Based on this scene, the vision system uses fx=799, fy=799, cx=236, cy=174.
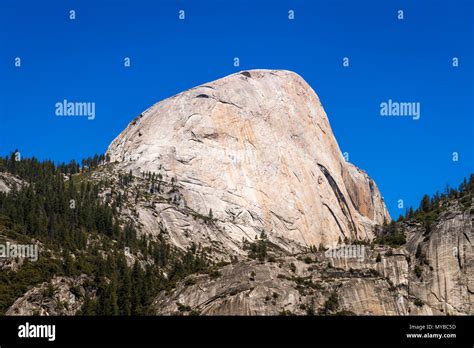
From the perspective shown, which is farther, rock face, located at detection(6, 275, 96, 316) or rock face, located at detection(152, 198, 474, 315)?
rock face, located at detection(6, 275, 96, 316)

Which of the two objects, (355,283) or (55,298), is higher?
(55,298)

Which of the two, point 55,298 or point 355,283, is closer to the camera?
point 355,283

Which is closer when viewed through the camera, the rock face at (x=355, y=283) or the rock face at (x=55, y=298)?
the rock face at (x=355, y=283)
